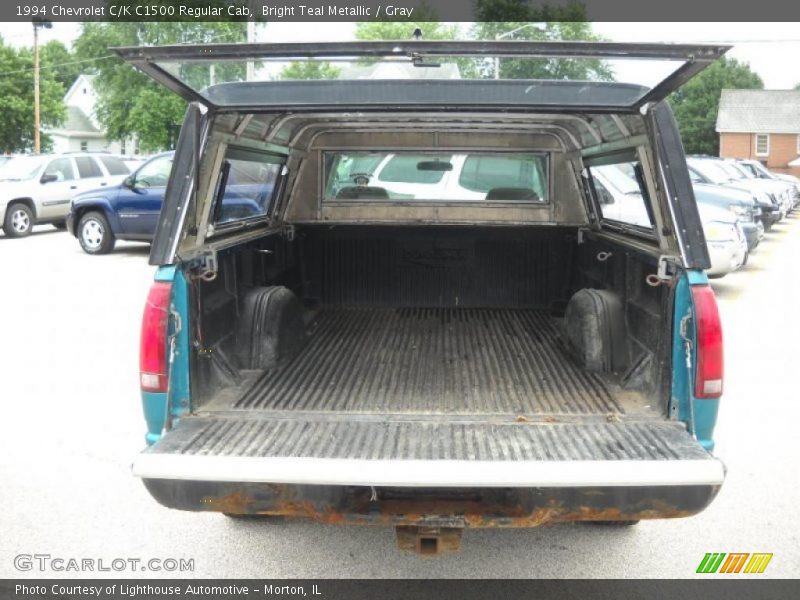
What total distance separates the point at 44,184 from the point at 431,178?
46.1ft

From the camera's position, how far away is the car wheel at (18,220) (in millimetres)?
17406

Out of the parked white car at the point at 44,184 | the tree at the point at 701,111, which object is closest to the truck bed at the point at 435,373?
the parked white car at the point at 44,184

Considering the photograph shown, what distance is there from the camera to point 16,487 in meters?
4.63

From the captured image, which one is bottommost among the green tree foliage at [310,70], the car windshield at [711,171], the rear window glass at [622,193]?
the rear window glass at [622,193]

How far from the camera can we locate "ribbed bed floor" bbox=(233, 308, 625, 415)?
13.3 ft

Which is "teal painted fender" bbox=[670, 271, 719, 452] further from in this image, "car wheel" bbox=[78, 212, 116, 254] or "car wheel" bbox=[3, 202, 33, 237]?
"car wheel" bbox=[3, 202, 33, 237]

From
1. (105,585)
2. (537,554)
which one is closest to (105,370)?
(105,585)

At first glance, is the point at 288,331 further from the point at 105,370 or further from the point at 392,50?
the point at 105,370

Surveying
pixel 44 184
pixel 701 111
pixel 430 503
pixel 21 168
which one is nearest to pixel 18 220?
pixel 44 184

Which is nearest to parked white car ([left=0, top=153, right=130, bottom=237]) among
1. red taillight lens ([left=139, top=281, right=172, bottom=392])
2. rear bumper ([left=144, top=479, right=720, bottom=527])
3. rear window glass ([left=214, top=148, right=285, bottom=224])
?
rear window glass ([left=214, top=148, right=285, bottom=224])

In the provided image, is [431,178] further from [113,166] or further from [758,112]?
[758,112]

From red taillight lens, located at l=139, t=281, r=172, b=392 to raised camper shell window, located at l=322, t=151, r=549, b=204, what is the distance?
9.93 feet

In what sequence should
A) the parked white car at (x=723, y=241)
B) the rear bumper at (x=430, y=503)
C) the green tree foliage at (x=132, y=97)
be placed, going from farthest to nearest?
the green tree foliage at (x=132, y=97) → the parked white car at (x=723, y=241) → the rear bumper at (x=430, y=503)

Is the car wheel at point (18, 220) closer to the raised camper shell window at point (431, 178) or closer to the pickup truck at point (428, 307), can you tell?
the pickup truck at point (428, 307)
